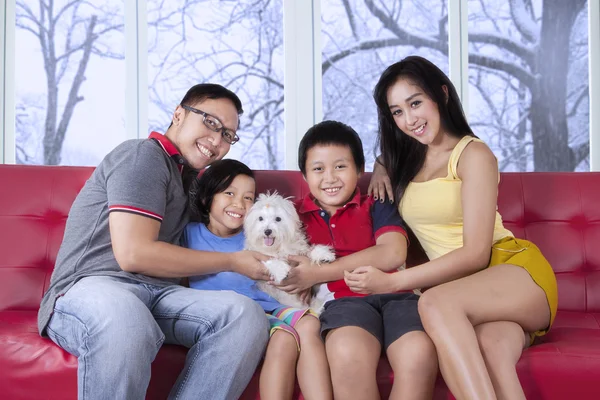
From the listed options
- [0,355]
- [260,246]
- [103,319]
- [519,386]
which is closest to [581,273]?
[519,386]

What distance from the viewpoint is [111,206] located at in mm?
2016

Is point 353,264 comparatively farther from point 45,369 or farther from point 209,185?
point 45,369

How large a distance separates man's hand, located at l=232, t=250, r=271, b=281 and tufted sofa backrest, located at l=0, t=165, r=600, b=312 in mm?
525

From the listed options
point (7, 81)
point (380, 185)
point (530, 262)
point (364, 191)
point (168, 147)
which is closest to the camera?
point (530, 262)

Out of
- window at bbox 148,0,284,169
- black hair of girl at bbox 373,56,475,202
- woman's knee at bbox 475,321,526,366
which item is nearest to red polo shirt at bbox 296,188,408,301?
black hair of girl at bbox 373,56,475,202

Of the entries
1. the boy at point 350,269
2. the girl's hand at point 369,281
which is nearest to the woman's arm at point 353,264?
the boy at point 350,269

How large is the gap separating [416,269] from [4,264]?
1.66 m

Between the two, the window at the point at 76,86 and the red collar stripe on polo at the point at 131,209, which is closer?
the red collar stripe on polo at the point at 131,209

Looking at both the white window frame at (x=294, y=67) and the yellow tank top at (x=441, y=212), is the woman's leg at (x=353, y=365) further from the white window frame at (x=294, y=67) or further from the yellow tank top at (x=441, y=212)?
the white window frame at (x=294, y=67)

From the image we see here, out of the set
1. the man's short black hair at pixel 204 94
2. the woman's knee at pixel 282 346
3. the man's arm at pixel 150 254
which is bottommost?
the woman's knee at pixel 282 346

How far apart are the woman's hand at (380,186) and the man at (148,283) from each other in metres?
0.55

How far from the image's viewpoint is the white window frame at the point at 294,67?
423 cm

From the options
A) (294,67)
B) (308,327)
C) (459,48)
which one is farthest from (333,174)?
(459,48)

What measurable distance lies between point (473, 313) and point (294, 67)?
2.76 m
